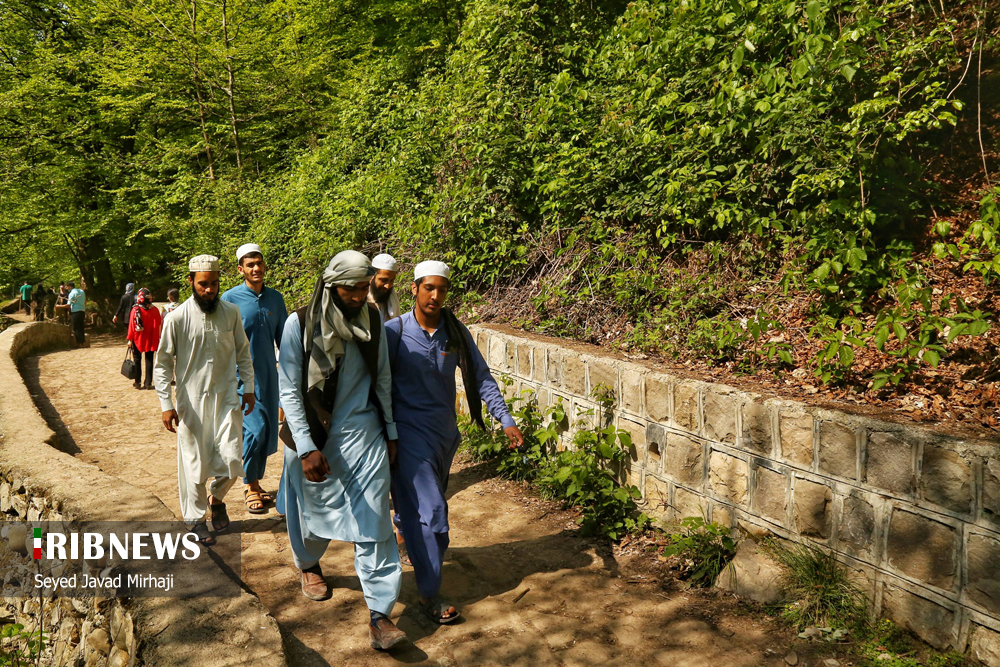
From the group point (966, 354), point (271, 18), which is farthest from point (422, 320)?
point (271, 18)

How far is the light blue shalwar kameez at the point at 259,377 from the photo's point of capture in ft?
17.4

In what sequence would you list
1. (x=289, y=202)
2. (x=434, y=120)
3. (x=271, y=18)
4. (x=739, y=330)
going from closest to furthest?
1. (x=739, y=330)
2. (x=434, y=120)
3. (x=289, y=202)
4. (x=271, y=18)

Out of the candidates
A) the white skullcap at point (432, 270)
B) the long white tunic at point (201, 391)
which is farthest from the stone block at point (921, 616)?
the long white tunic at point (201, 391)

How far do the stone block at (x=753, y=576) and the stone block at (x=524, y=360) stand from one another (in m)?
2.55

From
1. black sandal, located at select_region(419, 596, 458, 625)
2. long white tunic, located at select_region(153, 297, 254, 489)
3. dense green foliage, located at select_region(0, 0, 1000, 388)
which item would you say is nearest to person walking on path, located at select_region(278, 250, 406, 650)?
black sandal, located at select_region(419, 596, 458, 625)

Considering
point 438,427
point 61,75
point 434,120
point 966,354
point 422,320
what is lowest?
point 438,427

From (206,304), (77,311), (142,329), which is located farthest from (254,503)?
(77,311)

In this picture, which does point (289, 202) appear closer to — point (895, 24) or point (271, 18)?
point (271, 18)

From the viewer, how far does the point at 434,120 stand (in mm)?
9617

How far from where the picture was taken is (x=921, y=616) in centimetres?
316

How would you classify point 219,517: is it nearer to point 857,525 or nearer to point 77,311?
point 857,525

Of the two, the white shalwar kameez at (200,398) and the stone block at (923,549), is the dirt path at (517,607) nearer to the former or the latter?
the white shalwar kameez at (200,398)

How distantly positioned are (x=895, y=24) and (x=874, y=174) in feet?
5.58

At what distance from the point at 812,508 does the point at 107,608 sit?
3.52 meters
